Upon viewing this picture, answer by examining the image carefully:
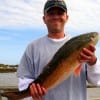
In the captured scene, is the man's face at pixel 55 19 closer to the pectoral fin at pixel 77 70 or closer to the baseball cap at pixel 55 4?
the baseball cap at pixel 55 4

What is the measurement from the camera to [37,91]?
418cm

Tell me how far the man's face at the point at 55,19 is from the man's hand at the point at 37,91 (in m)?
0.73

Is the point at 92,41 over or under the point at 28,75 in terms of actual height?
over

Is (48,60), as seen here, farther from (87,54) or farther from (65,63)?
(87,54)

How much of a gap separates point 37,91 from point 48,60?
445 mm

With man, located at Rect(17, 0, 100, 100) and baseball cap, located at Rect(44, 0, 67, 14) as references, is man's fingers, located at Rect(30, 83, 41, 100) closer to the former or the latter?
man, located at Rect(17, 0, 100, 100)

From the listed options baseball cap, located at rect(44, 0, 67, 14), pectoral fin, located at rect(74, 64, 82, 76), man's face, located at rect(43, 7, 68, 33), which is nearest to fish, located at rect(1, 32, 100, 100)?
pectoral fin, located at rect(74, 64, 82, 76)

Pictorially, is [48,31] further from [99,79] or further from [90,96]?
[90,96]

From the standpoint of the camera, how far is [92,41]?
409cm

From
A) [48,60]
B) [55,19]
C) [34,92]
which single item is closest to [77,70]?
[48,60]

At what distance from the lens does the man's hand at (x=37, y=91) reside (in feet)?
13.7

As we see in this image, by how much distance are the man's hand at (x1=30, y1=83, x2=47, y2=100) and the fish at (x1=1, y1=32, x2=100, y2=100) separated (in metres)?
0.05

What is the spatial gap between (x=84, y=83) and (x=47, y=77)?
0.49 m

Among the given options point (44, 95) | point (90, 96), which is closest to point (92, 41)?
point (44, 95)
